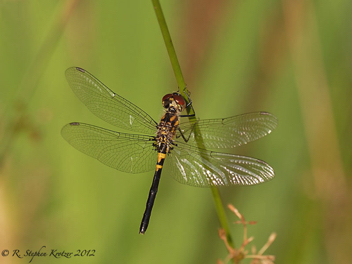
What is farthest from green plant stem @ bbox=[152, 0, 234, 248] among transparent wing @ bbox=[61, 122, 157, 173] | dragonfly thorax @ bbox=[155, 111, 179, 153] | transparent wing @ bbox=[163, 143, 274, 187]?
transparent wing @ bbox=[61, 122, 157, 173]

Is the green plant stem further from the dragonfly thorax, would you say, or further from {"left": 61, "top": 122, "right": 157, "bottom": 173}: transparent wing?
{"left": 61, "top": 122, "right": 157, "bottom": 173}: transparent wing

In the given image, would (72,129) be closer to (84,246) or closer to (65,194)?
(65,194)

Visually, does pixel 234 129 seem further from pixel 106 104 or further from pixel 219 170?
pixel 106 104

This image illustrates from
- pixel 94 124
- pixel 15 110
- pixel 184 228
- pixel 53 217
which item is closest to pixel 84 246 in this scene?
pixel 53 217

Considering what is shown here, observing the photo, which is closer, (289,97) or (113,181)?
(113,181)

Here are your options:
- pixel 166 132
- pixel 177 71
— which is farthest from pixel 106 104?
pixel 177 71

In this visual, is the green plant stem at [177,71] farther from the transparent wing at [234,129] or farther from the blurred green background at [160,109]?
the blurred green background at [160,109]
